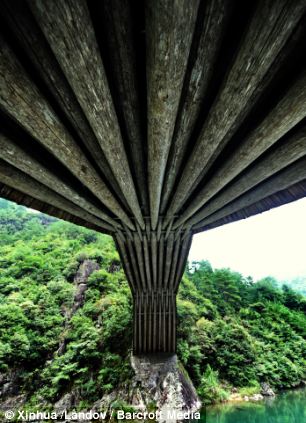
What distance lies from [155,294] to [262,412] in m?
5.55

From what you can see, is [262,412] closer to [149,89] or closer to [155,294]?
[155,294]

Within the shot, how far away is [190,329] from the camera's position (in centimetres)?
1048

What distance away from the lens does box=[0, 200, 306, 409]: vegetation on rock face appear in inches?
328

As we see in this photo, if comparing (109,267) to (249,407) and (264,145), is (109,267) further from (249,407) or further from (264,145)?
(264,145)

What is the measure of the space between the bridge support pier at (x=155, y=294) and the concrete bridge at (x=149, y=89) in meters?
3.57

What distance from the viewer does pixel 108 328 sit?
9.66m

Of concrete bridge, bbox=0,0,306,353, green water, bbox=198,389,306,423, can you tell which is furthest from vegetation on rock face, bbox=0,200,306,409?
concrete bridge, bbox=0,0,306,353

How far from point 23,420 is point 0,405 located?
136 centimetres

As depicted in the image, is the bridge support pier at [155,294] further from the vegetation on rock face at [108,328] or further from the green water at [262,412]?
the green water at [262,412]

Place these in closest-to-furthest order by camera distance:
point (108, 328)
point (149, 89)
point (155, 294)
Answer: point (149, 89)
point (155, 294)
point (108, 328)

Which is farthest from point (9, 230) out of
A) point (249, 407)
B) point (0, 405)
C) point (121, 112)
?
point (121, 112)

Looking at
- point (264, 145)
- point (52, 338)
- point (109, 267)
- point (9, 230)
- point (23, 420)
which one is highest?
point (9, 230)

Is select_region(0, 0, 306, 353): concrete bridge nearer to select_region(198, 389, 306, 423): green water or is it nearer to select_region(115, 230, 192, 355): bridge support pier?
select_region(115, 230, 192, 355): bridge support pier

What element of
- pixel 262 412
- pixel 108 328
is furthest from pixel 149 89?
pixel 262 412
